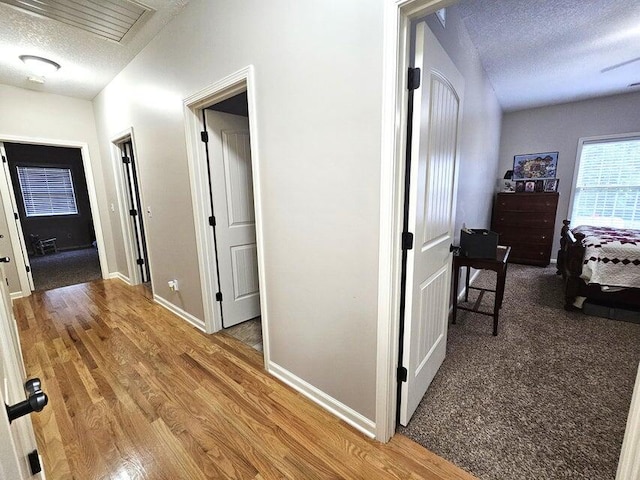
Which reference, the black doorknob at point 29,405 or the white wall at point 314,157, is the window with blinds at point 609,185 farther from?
the black doorknob at point 29,405

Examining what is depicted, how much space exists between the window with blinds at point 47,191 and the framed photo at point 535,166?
9873 millimetres

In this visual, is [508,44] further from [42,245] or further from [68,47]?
[42,245]

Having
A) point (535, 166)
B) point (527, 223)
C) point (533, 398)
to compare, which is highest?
point (535, 166)

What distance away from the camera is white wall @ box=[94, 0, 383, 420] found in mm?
1279

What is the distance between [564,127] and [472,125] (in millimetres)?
3050

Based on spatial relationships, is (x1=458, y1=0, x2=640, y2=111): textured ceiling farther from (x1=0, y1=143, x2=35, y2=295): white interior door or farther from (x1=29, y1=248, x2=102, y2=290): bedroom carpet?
(x1=29, y1=248, x2=102, y2=290): bedroom carpet

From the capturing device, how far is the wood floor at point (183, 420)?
1305 millimetres

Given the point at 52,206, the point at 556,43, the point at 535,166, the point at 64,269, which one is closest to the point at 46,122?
the point at 64,269

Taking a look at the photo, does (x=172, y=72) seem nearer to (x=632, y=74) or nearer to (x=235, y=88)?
(x=235, y=88)

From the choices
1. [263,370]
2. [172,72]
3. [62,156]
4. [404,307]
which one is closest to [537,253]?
[404,307]

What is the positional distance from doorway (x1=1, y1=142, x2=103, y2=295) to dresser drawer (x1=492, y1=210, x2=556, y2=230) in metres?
7.18

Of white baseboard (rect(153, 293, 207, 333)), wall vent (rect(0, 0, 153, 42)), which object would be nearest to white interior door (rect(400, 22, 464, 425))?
white baseboard (rect(153, 293, 207, 333))

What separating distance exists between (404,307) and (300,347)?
0.76 metres

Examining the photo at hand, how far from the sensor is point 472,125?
284cm
